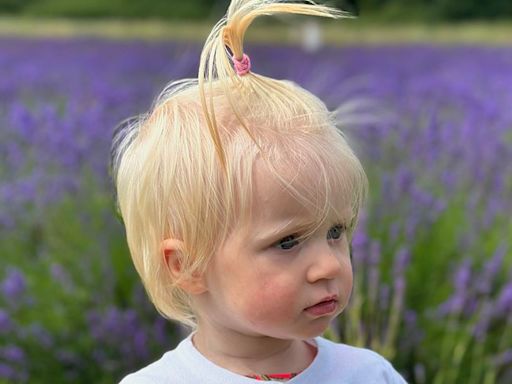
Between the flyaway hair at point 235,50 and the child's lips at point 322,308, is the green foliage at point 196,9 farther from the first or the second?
the child's lips at point 322,308

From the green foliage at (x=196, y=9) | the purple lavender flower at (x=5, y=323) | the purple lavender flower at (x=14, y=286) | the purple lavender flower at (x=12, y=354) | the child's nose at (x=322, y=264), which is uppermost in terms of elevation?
the child's nose at (x=322, y=264)

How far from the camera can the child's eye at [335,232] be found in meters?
1.43

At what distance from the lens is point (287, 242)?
138 cm

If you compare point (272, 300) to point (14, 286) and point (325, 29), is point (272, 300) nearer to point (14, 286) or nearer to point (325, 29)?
point (14, 286)

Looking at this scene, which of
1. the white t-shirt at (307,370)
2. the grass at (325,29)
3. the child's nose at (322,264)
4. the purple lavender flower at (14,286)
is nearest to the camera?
the child's nose at (322,264)

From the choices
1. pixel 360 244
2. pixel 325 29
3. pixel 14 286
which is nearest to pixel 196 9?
pixel 325 29

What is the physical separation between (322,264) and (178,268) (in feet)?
0.72

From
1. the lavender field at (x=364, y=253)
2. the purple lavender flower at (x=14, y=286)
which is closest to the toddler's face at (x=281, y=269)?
the lavender field at (x=364, y=253)

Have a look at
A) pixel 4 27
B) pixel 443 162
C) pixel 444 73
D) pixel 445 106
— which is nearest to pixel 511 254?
pixel 443 162

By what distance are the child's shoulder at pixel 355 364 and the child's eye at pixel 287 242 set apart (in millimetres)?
236

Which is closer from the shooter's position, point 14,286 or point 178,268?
point 178,268

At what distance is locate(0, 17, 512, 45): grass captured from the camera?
579 inches

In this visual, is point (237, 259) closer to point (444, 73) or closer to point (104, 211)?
point (104, 211)

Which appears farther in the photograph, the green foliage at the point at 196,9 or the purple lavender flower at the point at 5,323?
the green foliage at the point at 196,9
